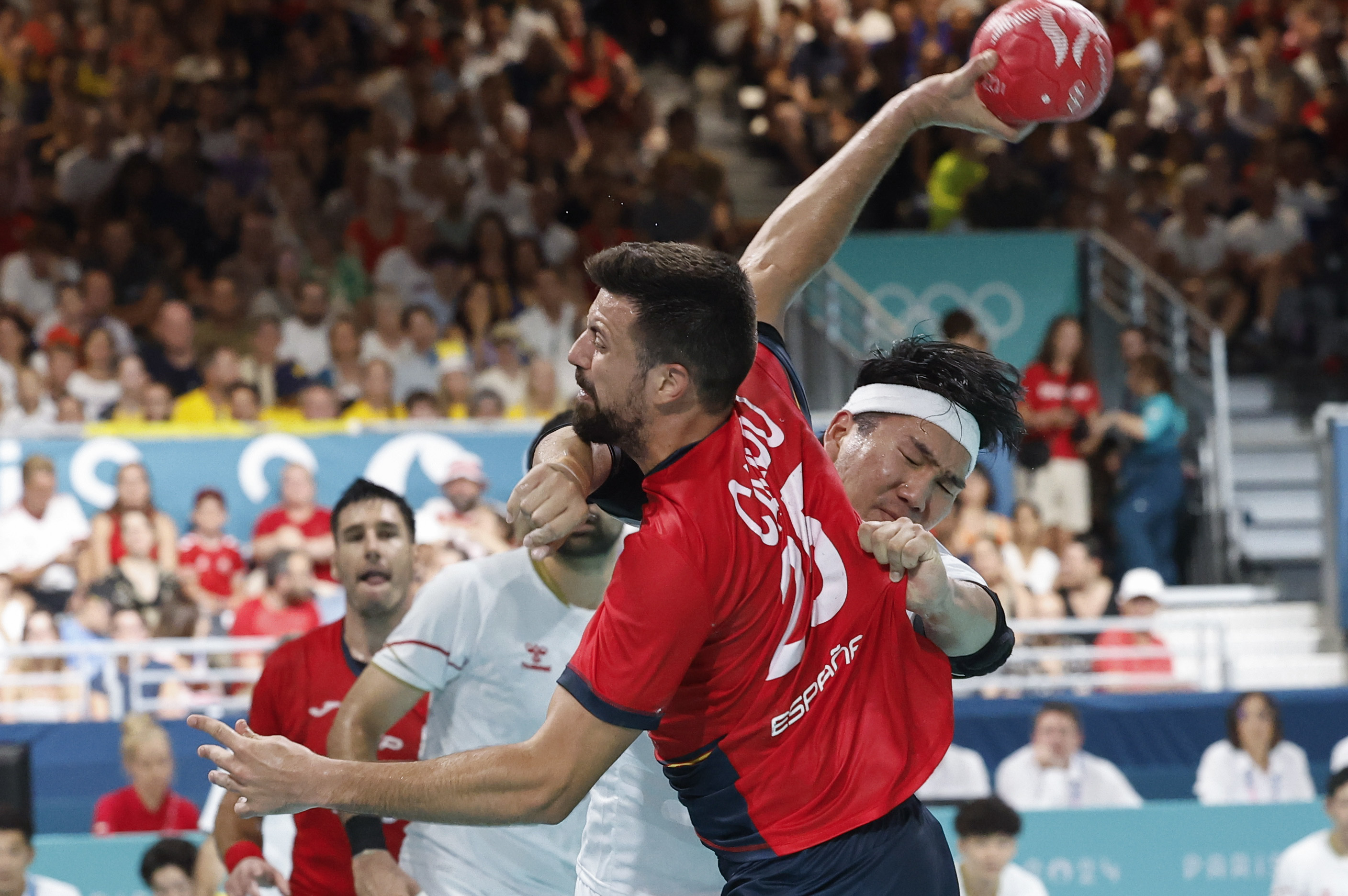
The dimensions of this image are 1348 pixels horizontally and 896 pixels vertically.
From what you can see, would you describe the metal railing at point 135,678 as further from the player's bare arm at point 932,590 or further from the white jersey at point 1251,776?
the player's bare arm at point 932,590

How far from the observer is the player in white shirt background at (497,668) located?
4383mm

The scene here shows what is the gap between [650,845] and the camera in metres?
3.79

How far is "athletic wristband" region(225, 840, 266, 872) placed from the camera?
15.3ft

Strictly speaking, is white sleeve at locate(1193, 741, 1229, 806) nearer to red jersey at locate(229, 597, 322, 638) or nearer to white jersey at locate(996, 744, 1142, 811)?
white jersey at locate(996, 744, 1142, 811)

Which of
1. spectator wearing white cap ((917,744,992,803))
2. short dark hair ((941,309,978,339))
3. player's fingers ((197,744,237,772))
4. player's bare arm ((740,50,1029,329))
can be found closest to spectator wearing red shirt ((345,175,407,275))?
short dark hair ((941,309,978,339))

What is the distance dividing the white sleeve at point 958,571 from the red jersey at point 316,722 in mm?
2121

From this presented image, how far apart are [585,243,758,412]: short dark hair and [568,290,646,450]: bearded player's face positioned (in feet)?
0.07

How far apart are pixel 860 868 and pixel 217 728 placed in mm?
1215

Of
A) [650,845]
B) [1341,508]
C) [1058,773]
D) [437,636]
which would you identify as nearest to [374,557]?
[437,636]

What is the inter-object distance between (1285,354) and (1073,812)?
24.9ft

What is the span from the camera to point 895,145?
3787 mm

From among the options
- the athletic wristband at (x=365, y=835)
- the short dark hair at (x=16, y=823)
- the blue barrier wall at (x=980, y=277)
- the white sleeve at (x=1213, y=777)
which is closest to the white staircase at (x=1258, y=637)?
the white sleeve at (x=1213, y=777)

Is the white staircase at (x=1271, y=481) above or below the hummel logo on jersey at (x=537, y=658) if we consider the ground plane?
above

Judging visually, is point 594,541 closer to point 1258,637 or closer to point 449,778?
point 449,778
